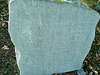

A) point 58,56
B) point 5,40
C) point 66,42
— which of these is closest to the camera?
point 66,42

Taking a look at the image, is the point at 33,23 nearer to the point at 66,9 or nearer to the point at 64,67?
the point at 66,9

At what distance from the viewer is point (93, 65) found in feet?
7.25

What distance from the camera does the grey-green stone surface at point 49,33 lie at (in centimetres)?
128

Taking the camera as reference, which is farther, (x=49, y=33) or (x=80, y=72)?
(x=80, y=72)

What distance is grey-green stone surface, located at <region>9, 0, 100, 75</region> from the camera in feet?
4.21

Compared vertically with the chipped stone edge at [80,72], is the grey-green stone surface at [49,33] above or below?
above

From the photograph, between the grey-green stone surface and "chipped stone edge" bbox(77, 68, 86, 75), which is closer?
the grey-green stone surface

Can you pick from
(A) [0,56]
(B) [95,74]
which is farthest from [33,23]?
(B) [95,74]

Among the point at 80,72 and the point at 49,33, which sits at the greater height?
the point at 49,33

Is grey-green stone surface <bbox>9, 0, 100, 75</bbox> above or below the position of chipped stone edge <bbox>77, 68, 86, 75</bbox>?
above

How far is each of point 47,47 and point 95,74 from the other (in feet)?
3.67

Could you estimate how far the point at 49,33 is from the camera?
149 cm

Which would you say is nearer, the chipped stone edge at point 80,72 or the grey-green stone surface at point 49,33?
the grey-green stone surface at point 49,33

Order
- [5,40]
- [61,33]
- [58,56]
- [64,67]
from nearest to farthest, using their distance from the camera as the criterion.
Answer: [61,33] < [58,56] < [64,67] < [5,40]
